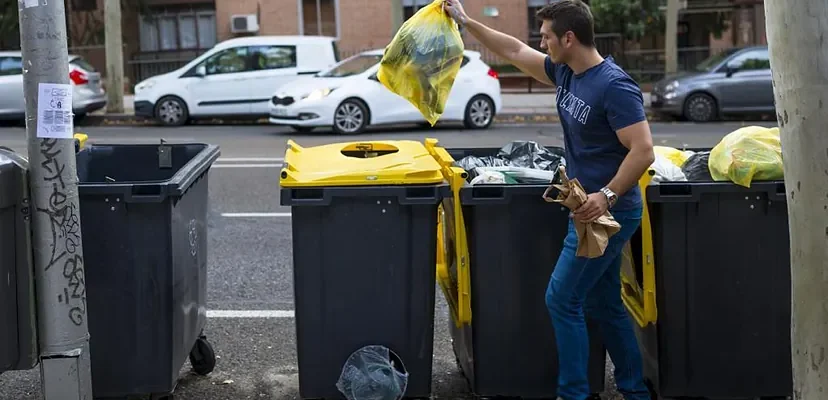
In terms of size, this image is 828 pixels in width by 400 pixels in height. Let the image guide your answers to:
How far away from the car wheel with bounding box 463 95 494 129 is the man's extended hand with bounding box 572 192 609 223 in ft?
45.9

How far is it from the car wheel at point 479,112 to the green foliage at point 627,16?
9.17 metres

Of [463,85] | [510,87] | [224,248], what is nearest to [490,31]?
[224,248]

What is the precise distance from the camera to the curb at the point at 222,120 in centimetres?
1993

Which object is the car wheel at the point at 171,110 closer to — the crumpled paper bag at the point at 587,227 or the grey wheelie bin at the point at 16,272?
the grey wheelie bin at the point at 16,272

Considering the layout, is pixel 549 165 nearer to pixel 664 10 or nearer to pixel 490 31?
pixel 490 31

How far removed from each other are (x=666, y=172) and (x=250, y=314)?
2.96m

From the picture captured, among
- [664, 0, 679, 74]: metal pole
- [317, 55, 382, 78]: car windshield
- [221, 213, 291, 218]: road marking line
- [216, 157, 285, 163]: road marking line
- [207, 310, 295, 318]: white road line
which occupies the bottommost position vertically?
[207, 310, 295, 318]: white road line

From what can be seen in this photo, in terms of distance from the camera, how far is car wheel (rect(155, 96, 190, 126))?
1892cm

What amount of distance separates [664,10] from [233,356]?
23.1 meters

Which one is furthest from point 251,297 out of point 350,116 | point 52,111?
point 350,116

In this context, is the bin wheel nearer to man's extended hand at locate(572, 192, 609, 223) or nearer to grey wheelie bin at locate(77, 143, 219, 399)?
grey wheelie bin at locate(77, 143, 219, 399)

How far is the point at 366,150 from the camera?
507cm

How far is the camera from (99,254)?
4.29 metres

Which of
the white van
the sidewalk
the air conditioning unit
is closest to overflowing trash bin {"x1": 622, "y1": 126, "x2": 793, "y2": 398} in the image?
the white van
